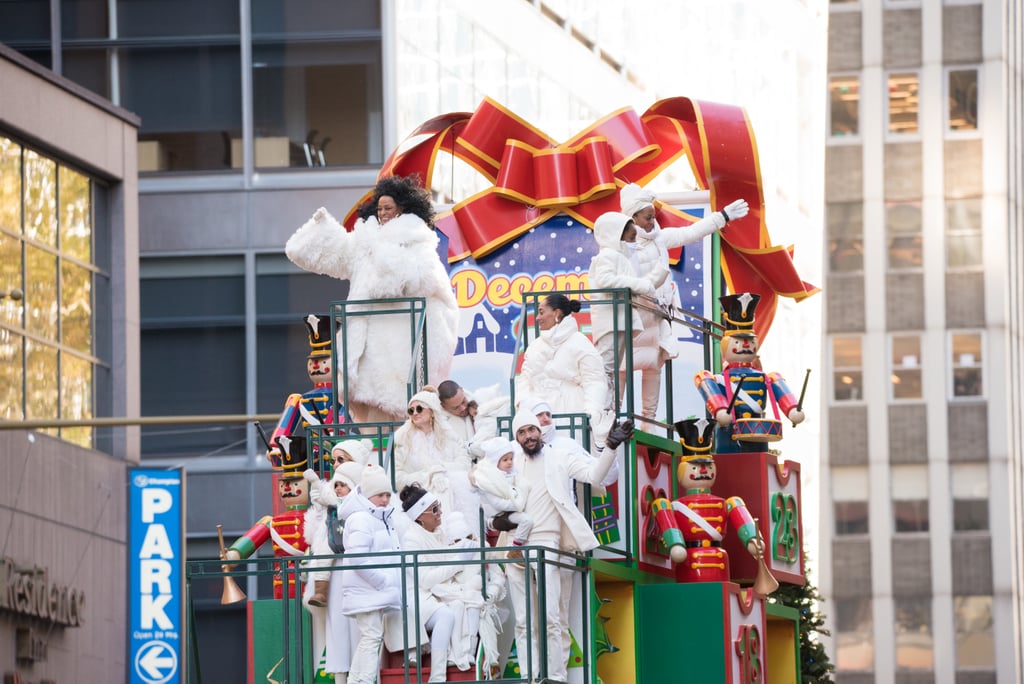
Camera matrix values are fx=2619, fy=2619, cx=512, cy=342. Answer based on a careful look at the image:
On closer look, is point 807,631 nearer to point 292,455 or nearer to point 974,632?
point 292,455

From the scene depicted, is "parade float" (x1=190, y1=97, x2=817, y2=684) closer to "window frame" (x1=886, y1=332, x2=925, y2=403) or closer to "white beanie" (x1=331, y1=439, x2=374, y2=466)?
"white beanie" (x1=331, y1=439, x2=374, y2=466)

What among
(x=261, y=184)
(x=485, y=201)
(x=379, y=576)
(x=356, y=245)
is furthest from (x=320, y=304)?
(x=379, y=576)

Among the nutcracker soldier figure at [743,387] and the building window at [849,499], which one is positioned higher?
the nutcracker soldier figure at [743,387]

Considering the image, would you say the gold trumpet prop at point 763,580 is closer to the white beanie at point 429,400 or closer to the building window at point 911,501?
the white beanie at point 429,400

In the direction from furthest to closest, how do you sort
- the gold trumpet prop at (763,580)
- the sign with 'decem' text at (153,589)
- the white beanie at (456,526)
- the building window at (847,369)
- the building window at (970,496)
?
1. the building window at (847,369)
2. the building window at (970,496)
3. the sign with 'decem' text at (153,589)
4. the gold trumpet prop at (763,580)
5. the white beanie at (456,526)

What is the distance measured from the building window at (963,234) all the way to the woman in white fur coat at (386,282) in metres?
51.5

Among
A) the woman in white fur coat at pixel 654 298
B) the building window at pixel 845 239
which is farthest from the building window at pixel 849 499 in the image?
the woman in white fur coat at pixel 654 298

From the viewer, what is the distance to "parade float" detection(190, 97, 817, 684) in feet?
66.5

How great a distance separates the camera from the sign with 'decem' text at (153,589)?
4591 centimetres

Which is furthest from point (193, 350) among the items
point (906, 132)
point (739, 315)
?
point (906, 132)

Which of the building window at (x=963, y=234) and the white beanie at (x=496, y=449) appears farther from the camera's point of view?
the building window at (x=963, y=234)

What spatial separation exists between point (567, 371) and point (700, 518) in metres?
1.58

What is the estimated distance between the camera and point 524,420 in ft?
62.0

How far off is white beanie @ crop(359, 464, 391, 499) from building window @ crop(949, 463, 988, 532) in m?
53.7
